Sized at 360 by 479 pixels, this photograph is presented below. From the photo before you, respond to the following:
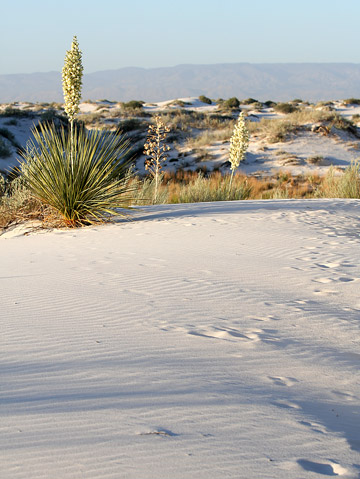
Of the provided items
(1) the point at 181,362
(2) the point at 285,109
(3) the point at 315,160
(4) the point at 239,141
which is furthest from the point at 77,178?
(2) the point at 285,109

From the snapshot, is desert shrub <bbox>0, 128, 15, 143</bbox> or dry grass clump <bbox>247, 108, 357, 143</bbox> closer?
dry grass clump <bbox>247, 108, 357, 143</bbox>

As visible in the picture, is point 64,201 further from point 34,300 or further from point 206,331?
point 206,331

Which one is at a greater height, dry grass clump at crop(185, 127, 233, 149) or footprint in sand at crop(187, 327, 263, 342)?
dry grass clump at crop(185, 127, 233, 149)

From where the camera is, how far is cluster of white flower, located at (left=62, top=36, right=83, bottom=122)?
8250 millimetres

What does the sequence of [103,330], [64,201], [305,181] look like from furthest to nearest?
[305,181] < [64,201] < [103,330]

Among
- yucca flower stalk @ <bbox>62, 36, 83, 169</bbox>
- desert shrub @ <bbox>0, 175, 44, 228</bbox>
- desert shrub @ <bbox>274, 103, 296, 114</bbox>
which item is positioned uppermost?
desert shrub @ <bbox>274, 103, 296, 114</bbox>

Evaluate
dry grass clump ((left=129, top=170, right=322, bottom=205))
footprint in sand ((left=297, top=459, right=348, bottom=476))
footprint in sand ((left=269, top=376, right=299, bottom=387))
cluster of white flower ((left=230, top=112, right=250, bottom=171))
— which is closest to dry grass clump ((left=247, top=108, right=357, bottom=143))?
dry grass clump ((left=129, top=170, right=322, bottom=205))

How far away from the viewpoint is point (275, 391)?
3.02m

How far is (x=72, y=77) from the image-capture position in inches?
329

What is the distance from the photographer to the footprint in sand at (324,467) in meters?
2.21

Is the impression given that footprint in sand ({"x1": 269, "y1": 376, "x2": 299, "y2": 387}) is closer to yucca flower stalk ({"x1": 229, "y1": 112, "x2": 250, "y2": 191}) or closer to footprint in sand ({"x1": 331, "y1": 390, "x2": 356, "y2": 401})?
footprint in sand ({"x1": 331, "y1": 390, "x2": 356, "y2": 401})

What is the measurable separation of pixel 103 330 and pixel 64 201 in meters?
5.10

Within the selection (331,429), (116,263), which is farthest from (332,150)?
(331,429)

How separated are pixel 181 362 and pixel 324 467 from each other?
4.13 feet
